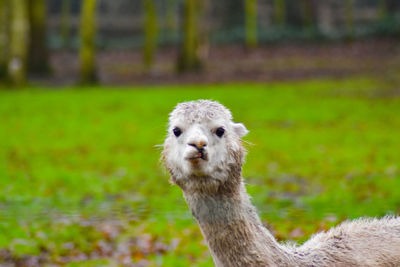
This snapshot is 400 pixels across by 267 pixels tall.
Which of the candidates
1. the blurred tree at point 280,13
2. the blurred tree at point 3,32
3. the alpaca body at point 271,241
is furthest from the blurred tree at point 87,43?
the alpaca body at point 271,241

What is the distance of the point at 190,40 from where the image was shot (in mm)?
29969

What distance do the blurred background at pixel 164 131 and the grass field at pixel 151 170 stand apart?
1.3 inches

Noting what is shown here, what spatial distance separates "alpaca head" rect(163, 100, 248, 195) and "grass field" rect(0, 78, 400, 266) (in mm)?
519

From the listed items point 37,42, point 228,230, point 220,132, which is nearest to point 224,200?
point 228,230

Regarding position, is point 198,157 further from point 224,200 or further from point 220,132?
point 224,200

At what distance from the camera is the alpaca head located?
3886 millimetres

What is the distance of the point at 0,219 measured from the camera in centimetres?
915

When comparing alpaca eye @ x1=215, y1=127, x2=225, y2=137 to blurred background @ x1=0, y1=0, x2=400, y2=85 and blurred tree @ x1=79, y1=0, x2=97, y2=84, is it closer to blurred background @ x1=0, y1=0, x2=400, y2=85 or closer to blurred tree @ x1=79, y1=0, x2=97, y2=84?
blurred background @ x1=0, y1=0, x2=400, y2=85

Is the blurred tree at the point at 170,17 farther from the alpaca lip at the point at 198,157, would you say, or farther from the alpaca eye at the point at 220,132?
the alpaca lip at the point at 198,157

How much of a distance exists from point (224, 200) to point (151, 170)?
8833mm

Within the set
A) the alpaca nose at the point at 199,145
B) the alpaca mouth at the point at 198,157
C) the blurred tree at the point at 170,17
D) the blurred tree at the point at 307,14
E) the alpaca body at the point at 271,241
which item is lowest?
the alpaca body at the point at 271,241

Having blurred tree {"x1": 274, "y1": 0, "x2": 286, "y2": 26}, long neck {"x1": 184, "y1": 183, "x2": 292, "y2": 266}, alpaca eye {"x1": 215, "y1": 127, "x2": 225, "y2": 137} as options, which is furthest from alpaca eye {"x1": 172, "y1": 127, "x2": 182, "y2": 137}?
blurred tree {"x1": 274, "y1": 0, "x2": 286, "y2": 26}

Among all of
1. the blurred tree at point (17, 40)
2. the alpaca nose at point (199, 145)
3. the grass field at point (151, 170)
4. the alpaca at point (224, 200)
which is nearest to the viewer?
the alpaca nose at point (199, 145)

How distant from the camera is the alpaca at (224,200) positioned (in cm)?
398
